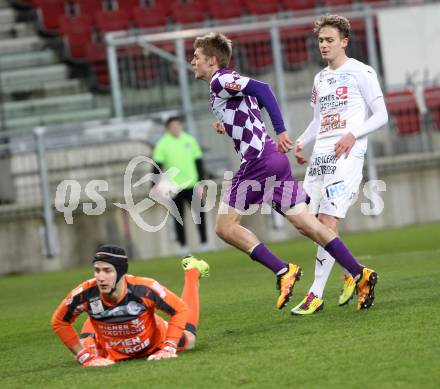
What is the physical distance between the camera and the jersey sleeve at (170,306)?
6871 mm

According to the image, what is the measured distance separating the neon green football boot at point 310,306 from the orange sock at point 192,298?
1.06 meters

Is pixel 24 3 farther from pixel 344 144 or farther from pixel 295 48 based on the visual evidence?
pixel 344 144

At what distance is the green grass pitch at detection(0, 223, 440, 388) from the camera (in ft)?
19.1

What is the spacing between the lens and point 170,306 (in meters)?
6.89

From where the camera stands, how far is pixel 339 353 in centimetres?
634

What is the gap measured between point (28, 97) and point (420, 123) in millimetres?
7244

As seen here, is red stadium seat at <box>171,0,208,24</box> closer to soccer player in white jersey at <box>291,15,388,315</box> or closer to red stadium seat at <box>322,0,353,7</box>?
red stadium seat at <box>322,0,353,7</box>

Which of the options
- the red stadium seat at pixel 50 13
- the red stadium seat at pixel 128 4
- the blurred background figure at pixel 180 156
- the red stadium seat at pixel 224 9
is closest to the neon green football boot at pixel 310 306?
the blurred background figure at pixel 180 156

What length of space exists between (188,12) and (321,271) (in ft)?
48.5

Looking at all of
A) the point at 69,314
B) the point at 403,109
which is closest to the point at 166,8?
the point at 403,109

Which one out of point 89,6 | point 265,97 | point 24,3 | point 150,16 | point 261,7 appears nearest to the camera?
point 265,97

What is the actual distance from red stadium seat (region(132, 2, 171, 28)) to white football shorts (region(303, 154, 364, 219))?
14.5 metres

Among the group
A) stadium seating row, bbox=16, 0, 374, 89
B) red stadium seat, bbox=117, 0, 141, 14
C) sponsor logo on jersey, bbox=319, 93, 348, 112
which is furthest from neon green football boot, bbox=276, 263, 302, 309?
red stadium seat, bbox=117, 0, 141, 14

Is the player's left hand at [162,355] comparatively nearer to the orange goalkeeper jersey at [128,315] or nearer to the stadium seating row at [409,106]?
the orange goalkeeper jersey at [128,315]
